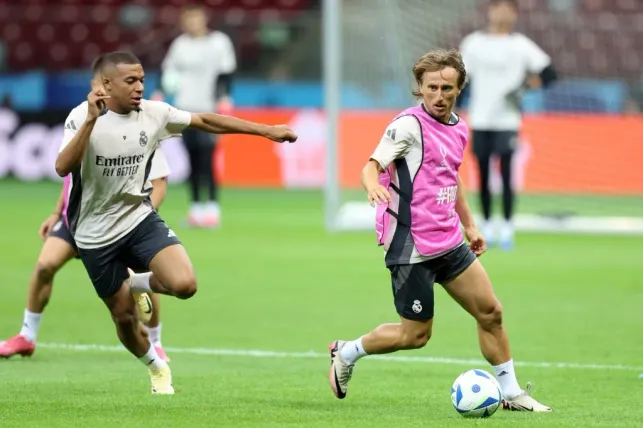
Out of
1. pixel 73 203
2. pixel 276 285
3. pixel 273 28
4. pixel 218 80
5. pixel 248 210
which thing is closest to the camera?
pixel 73 203

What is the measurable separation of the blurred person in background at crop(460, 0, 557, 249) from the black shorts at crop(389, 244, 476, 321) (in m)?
8.99

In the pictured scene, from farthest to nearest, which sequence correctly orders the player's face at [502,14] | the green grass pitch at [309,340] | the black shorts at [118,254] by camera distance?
the player's face at [502,14] → the black shorts at [118,254] → the green grass pitch at [309,340]

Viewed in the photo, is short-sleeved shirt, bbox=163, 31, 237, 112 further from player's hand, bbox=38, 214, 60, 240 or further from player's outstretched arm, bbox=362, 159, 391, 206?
player's outstretched arm, bbox=362, 159, 391, 206

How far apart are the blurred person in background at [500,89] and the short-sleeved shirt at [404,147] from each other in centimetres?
899

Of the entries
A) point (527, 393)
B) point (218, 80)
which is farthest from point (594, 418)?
→ point (218, 80)

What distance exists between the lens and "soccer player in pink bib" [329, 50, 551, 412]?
7051 millimetres

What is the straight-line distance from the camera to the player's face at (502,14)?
15.8m

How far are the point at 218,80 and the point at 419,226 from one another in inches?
458

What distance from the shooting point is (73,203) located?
775cm

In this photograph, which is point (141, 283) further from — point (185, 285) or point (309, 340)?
point (309, 340)

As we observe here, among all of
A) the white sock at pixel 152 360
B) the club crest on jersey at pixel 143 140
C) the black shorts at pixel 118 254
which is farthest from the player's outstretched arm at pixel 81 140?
the white sock at pixel 152 360

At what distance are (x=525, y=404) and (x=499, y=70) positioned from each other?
9604mm

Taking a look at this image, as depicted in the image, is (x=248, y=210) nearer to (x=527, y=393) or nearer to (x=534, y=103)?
(x=534, y=103)

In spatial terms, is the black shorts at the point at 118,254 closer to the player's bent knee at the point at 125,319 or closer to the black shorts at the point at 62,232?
the player's bent knee at the point at 125,319
